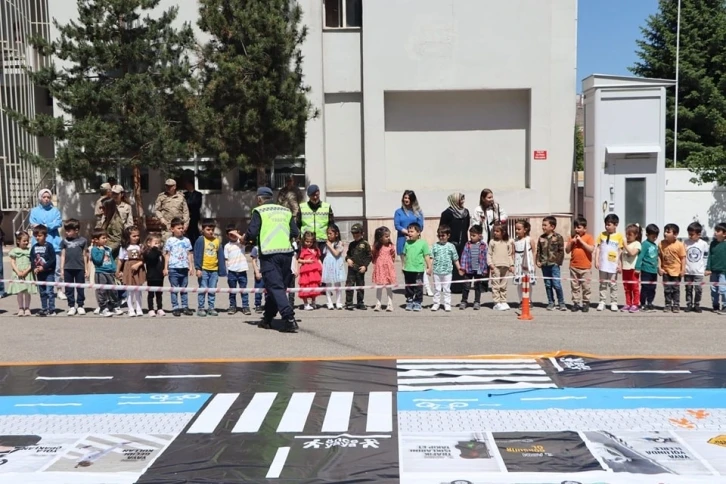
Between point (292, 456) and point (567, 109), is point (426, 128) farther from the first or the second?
point (292, 456)

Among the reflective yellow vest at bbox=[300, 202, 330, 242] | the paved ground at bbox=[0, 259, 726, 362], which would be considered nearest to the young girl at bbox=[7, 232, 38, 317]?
the paved ground at bbox=[0, 259, 726, 362]

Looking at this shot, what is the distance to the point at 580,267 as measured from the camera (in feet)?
41.2

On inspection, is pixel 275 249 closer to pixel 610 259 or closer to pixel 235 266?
pixel 235 266

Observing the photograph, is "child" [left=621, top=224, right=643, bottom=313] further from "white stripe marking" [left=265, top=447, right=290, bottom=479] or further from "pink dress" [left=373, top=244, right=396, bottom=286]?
"white stripe marking" [left=265, top=447, right=290, bottom=479]

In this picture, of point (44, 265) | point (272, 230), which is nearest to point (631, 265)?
point (272, 230)

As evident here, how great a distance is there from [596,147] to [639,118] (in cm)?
117

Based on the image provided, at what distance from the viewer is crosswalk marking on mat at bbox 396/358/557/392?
8.19m

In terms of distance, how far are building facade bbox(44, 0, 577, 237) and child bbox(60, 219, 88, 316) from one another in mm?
8075

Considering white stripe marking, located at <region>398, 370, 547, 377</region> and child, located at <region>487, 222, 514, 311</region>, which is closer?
white stripe marking, located at <region>398, 370, 547, 377</region>

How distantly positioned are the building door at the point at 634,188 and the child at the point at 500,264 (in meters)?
7.18

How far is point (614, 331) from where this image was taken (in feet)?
35.9

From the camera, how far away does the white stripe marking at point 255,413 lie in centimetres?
690

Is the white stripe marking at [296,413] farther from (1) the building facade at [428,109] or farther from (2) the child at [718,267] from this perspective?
(1) the building facade at [428,109]

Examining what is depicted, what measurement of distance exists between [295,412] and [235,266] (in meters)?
5.43
